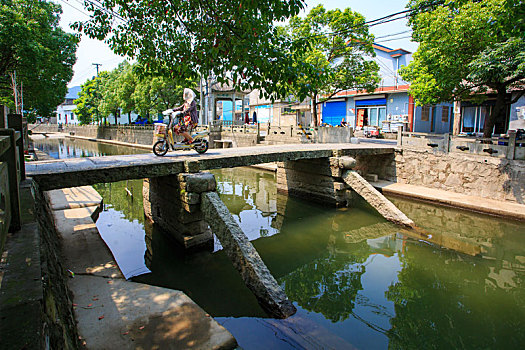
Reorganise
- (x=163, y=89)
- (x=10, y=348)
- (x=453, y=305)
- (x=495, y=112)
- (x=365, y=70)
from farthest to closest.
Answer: (x=163, y=89) → (x=365, y=70) → (x=495, y=112) → (x=453, y=305) → (x=10, y=348)

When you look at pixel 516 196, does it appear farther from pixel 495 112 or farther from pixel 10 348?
pixel 10 348

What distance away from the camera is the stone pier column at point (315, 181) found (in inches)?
426

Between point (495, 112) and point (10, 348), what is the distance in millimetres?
13560

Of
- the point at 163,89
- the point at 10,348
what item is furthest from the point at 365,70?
the point at 10,348

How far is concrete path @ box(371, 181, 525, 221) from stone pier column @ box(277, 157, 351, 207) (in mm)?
2283

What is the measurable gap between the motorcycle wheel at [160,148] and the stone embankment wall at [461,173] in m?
9.17

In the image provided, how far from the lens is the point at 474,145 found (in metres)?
11.0

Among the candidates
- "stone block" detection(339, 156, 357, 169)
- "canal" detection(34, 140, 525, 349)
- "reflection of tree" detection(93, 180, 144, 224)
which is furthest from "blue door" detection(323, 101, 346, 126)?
"reflection of tree" detection(93, 180, 144, 224)

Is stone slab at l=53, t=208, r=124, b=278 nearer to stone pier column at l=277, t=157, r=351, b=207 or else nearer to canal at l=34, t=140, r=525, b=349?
canal at l=34, t=140, r=525, b=349

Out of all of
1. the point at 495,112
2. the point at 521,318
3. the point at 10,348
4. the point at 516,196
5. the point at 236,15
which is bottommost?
the point at 521,318

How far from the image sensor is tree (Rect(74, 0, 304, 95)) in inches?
163

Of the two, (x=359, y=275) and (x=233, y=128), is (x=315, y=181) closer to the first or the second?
(x=359, y=275)

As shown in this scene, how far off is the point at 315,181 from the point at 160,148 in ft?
18.0

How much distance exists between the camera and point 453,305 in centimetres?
556
